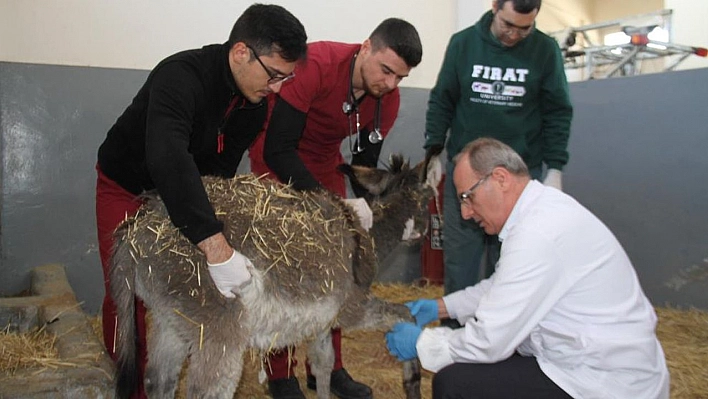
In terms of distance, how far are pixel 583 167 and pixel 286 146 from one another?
12.2 feet

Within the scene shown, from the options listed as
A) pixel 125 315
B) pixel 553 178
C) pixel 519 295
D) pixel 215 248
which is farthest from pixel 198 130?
pixel 553 178

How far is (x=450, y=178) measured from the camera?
398cm

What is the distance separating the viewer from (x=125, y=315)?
8.88 ft

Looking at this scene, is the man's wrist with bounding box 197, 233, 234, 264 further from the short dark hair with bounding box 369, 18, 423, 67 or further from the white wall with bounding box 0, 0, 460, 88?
the white wall with bounding box 0, 0, 460, 88

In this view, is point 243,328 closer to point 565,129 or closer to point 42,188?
point 565,129

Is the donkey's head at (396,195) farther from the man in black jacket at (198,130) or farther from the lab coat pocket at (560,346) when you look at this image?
the lab coat pocket at (560,346)

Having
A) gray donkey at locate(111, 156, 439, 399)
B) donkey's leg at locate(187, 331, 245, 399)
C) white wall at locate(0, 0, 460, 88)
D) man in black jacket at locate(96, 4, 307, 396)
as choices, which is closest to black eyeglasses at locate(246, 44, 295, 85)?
man in black jacket at locate(96, 4, 307, 396)

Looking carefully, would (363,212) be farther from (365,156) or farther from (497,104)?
(497,104)

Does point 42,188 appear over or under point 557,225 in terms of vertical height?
under

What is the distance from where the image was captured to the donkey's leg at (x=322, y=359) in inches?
134

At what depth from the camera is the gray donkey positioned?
2.51m

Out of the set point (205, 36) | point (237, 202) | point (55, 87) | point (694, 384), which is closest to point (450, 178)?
point (237, 202)

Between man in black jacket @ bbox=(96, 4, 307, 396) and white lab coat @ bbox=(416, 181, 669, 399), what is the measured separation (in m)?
0.98

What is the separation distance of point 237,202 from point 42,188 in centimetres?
305
